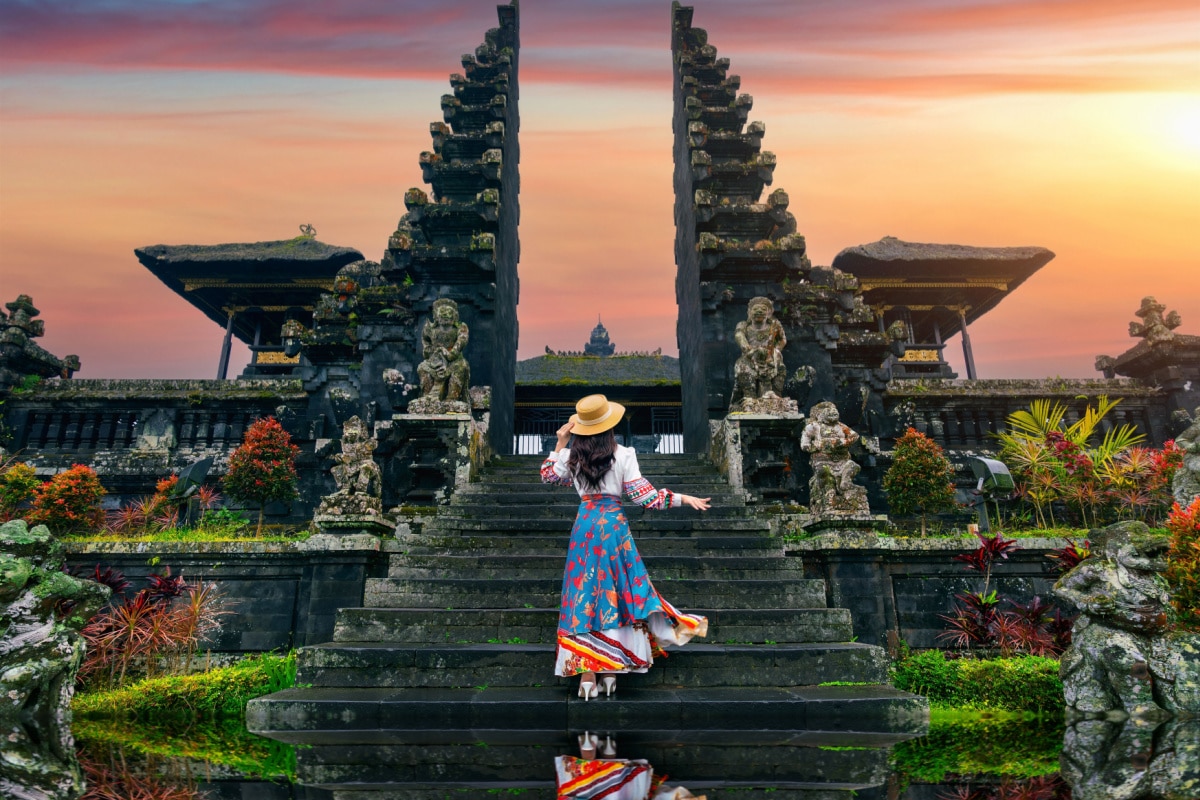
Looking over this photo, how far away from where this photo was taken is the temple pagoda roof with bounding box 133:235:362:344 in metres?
17.7

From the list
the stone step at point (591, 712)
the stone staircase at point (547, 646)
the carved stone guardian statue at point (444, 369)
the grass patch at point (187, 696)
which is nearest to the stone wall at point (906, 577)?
the stone staircase at point (547, 646)

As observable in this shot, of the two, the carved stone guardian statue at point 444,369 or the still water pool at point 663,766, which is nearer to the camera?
the still water pool at point 663,766

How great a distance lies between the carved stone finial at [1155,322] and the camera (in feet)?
39.5

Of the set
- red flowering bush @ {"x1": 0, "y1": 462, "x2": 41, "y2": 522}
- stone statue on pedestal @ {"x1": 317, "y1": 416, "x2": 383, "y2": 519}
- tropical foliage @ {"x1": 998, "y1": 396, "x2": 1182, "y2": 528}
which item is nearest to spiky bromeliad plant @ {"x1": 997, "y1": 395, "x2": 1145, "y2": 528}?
tropical foliage @ {"x1": 998, "y1": 396, "x2": 1182, "y2": 528}

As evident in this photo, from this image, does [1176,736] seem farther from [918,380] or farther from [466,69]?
[466,69]

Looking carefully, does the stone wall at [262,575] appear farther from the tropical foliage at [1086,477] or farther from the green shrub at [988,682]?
the tropical foliage at [1086,477]

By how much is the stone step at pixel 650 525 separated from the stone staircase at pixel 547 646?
0.01 meters

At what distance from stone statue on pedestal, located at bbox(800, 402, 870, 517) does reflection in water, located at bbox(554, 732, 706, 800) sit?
158 inches

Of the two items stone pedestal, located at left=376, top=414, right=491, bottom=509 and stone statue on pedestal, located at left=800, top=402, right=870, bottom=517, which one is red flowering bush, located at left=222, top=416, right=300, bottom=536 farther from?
stone statue on pedestal, located at left=800, top=402, right=870, bottom=517

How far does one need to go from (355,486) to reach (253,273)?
1350 centimetres

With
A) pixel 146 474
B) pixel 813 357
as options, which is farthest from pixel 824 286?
pixel 146 474

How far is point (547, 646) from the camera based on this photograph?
521 centimetres

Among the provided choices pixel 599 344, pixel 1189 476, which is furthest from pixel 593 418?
pixel 599 344

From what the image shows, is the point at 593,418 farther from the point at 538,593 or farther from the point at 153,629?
the point at 153,629
